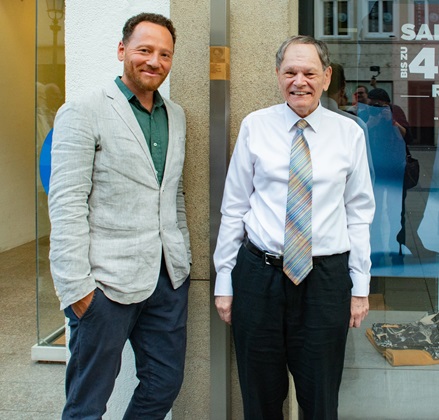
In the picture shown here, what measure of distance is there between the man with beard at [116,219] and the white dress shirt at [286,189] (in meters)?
0.29

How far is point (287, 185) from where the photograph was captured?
2.56 meters

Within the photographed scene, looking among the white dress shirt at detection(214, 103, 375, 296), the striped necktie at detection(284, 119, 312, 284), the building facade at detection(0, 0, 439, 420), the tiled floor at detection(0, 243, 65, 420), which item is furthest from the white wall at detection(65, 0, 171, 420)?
the tiled floor at detection(0, 243, 65, 420)

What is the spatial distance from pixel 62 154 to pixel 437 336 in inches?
92.9

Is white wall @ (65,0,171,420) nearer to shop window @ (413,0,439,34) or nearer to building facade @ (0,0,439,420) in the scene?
building facade @ (0,0,439,420)

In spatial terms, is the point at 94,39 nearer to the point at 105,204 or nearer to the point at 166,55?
the point at 166,55

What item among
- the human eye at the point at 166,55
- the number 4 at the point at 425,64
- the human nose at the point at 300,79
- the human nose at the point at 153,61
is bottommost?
the human nose at the point at 300,79

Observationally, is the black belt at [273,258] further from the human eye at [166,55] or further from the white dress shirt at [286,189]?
the human eye at [166,55]

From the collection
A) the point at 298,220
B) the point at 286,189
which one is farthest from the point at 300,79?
the point at 298,220

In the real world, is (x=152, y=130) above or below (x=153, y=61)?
below

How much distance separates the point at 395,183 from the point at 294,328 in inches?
51.8

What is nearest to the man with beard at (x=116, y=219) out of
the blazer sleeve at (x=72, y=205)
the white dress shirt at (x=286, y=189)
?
the blazer sleeve at (x=72, y=205)

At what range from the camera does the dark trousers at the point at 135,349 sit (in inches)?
104

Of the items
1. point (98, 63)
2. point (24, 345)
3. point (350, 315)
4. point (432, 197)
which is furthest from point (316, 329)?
point (24, 345)

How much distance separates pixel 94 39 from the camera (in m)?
3.32
